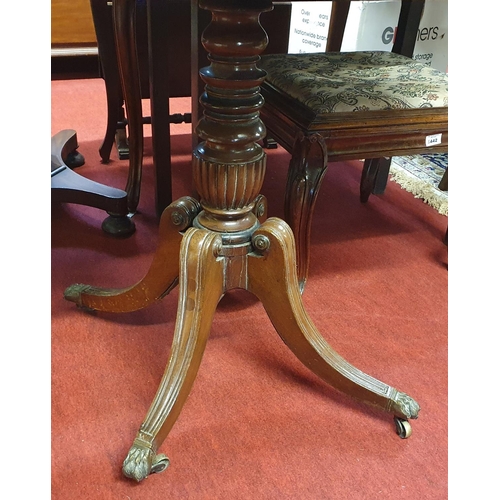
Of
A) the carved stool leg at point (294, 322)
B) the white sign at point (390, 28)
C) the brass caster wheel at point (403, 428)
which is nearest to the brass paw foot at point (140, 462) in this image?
the carved stool leg at point (294, 322)

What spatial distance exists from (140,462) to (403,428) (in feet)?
1.41

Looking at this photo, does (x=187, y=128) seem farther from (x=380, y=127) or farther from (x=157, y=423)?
(x=157, y=423)

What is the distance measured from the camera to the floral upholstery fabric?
102 cm

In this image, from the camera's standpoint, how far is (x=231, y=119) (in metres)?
0.77

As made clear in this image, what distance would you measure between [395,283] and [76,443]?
2.67ft

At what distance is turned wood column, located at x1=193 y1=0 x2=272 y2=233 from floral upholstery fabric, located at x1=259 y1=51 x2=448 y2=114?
26 centimetres

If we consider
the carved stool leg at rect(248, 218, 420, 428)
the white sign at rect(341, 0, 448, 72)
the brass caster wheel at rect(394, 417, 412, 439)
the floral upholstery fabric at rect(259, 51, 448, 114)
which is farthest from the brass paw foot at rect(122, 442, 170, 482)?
the white sign at rect(341, 0, 448, 72)

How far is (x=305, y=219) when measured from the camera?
41.4 inches

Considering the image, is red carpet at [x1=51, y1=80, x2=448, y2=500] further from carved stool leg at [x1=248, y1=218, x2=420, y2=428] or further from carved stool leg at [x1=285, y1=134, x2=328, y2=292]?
carved stool leg at [x1=285, y1=134, x2=328, y2=292]

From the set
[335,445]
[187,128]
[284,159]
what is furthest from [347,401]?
[187,128]

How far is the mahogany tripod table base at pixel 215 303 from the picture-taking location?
0.78 metres

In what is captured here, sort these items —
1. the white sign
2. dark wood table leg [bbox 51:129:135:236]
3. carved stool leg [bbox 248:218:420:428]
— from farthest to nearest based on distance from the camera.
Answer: the white sign → dark wood table leg [bbox 51:129:135:236] → carved stool leg [bbox 248:218:420:428]

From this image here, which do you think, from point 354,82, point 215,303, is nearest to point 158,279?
point 215,303

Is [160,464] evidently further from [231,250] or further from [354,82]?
[354,82]
